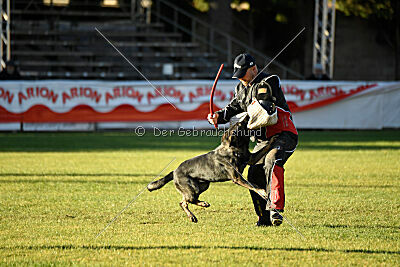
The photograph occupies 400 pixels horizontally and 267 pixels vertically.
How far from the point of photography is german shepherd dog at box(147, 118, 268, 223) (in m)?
5.77

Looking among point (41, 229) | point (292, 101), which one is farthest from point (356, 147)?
point (41, 229)

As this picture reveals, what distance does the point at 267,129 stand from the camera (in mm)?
6105

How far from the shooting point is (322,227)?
241 inches

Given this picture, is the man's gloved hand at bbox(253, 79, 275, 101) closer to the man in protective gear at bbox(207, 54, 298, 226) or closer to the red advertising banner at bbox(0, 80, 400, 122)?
the man in protective gear at bbox(207, 54, 298, 226)

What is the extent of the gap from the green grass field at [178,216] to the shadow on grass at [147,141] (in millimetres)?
1525

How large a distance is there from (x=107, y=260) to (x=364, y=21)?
30.4 meters

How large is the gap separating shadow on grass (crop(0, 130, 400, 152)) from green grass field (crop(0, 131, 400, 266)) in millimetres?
1525

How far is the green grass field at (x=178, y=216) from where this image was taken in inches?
197

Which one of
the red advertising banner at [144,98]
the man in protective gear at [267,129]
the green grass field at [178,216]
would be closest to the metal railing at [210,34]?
the red advertising banner at [144,98]

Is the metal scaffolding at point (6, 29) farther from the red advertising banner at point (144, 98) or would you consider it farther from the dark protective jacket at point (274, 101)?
the dark protective jacket at point (274, 101)

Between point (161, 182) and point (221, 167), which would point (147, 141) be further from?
point (221, 167)

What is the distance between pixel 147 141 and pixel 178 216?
10.1 m

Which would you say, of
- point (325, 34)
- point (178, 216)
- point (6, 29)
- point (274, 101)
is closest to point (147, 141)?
point (6, 29)

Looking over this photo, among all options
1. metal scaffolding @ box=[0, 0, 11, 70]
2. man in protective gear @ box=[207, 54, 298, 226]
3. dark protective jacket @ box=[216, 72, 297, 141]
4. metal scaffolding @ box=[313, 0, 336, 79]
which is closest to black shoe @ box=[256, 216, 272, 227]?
man in protective gear @ box=[207, 54, 298, 226]
